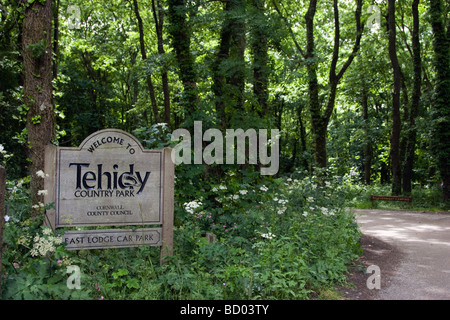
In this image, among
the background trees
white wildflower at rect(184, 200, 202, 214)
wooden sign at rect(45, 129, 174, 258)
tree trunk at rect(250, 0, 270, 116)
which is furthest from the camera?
tree trunk at rect(250, 0, 270, 116)

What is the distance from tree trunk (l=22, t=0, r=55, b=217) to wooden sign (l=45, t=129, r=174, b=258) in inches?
78.9

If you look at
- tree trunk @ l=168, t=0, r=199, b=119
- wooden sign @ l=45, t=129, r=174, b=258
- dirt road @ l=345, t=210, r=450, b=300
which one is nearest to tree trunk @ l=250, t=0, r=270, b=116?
tree trunk @ l=168, t=0, r=199, b=119

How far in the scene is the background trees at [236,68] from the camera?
10227mm

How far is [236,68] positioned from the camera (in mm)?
11102

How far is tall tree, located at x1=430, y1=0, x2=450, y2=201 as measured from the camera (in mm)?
17031

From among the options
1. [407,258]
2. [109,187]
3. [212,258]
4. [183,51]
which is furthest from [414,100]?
[109,187]

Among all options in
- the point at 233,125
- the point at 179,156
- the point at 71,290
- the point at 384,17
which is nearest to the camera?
the point at 71,290

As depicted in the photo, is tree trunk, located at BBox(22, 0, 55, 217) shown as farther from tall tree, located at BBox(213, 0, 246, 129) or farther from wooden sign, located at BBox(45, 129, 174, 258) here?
tall tree, located at BBox(213, 0, 246, 129)

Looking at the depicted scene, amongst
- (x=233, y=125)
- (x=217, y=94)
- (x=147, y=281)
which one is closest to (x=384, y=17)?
(x=217, y=94)

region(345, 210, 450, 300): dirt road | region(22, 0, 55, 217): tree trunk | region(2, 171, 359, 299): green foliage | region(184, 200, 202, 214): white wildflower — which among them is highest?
region(22, 0, 55, 217): tree trunk
